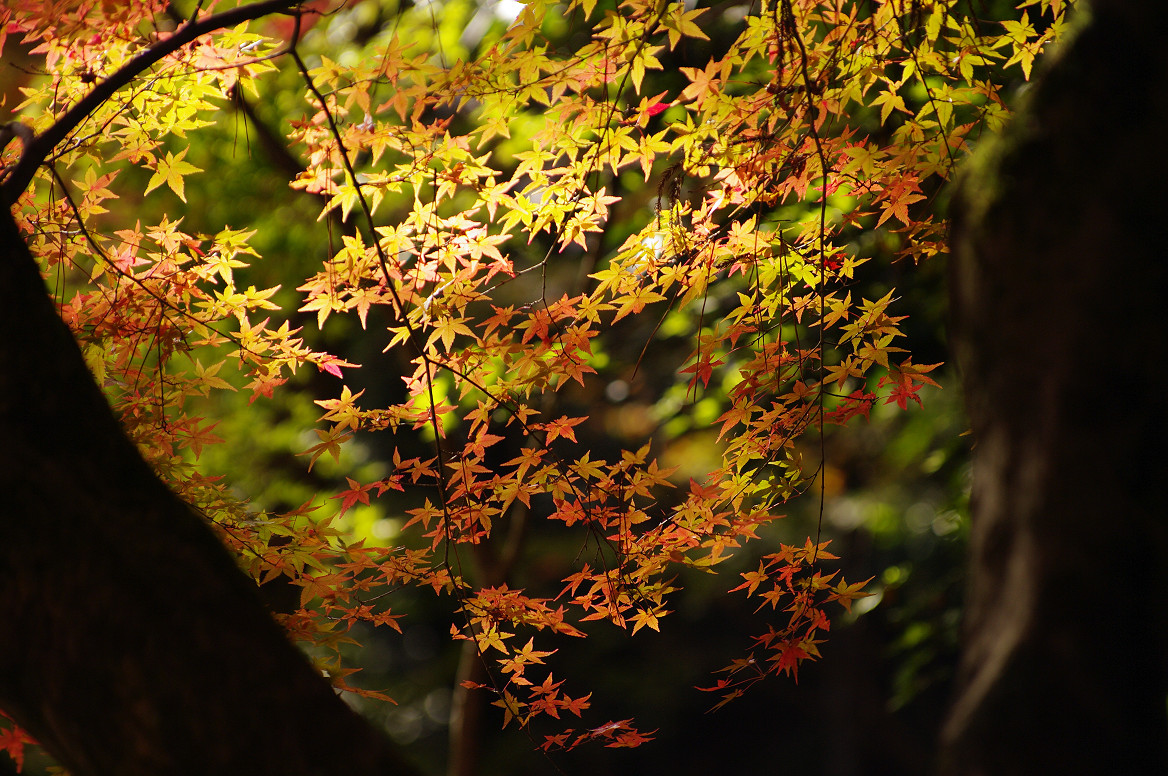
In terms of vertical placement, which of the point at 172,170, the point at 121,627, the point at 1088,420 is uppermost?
the point at 172,170

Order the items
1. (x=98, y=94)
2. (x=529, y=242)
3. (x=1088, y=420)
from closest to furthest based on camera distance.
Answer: (x=1088, y=420), (x=98, y=94), (x=529, y=242)

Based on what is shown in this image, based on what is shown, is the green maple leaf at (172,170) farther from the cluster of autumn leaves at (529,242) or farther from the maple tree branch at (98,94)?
the maple tree branch at (98,94)

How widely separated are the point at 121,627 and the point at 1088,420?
1.09 m

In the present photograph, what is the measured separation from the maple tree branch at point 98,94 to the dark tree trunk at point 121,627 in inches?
13.7

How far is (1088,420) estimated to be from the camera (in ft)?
2.49

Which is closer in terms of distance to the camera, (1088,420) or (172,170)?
(1088,420)

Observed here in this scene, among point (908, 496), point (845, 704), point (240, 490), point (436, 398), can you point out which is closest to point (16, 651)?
point (436, 398)

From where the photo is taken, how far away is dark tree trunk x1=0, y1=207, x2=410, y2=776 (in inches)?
36.5

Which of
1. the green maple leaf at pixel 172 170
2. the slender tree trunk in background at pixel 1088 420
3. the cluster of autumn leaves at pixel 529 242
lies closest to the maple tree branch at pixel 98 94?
the cluster of autumn leaves at pixel 529 242

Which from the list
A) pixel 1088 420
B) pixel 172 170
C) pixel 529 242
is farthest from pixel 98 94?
pixel 1088 420

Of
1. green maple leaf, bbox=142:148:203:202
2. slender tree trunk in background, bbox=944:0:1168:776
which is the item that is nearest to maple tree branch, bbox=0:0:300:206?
green maple leaf, bbox=142:148:203:202

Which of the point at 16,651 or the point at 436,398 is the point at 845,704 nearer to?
the point at 436,398

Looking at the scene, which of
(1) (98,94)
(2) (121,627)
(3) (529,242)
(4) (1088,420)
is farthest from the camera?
(3) (529,242)

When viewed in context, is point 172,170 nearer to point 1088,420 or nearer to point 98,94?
point 98,94
